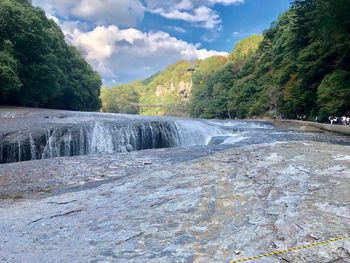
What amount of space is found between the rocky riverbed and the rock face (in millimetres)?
13

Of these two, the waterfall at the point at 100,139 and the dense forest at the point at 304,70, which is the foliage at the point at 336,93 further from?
the waterfall at the point at 100,139

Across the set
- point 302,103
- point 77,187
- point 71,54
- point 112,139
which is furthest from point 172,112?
point 77,187

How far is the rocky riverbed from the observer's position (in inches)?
165

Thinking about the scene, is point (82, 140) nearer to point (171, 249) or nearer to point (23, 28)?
point (171, 249)

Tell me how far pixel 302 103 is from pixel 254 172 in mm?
28412

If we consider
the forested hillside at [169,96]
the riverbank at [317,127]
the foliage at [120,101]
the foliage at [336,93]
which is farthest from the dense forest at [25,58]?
the foliage at [120,101]

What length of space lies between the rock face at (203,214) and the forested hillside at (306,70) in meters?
18.0

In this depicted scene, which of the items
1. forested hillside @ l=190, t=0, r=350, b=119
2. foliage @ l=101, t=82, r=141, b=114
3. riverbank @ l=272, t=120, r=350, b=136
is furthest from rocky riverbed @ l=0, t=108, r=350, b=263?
foliage @ l=101, t=82, r=141, b=114

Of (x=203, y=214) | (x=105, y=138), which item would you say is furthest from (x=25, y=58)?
(x=203, y=214)

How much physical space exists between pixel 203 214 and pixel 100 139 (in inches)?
569

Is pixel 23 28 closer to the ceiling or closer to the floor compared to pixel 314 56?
closer to the ceiling

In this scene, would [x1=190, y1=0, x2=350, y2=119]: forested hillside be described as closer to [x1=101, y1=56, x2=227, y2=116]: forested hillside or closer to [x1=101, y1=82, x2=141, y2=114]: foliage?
[x1=101, y1=56, x2=227, y2=116]: forested hillside

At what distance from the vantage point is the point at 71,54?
56656 mm

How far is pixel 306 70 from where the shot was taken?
31.2 metres
